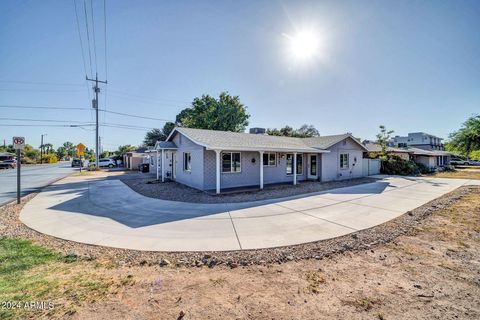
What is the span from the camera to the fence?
18.7m

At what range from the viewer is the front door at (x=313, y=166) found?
15.6 m

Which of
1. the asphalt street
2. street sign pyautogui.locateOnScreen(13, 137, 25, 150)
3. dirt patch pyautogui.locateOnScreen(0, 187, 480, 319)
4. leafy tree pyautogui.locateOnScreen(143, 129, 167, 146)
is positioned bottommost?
dirt patch pyautogui.locateOnScreen(0, 187, 480, 319)

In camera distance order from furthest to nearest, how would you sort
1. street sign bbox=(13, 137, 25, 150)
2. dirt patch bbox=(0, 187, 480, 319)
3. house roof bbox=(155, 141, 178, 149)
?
house roof bbox=(155, 141, 178, 149), street sign bbox=(13, 137, 25, 150), dirt patch bbox=(0, 187, 480, 319)

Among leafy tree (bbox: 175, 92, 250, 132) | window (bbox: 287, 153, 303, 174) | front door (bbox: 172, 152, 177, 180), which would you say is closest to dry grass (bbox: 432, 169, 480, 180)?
window (bbox: 287, 153, 303, 174)

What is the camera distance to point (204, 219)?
255 inches

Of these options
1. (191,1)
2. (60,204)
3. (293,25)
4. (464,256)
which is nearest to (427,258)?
(464,256)

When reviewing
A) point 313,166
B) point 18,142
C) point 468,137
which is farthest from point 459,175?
point 18,142

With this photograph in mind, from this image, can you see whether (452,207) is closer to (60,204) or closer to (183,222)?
(183,222)

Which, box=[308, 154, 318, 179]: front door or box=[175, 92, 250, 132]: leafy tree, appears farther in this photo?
box=[175, 92, 250, 132]: leafy tree

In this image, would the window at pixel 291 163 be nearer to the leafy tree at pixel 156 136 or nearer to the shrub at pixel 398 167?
the shrub at pixel 398 167

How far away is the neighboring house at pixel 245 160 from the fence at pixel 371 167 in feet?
3.44

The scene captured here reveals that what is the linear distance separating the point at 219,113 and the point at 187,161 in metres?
17.3

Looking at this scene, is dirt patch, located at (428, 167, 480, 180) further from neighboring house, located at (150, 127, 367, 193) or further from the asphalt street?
the asphalt street

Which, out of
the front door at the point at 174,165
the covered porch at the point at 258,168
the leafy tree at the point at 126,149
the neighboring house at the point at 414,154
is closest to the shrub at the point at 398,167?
the neighboring house at the point at 414,154
